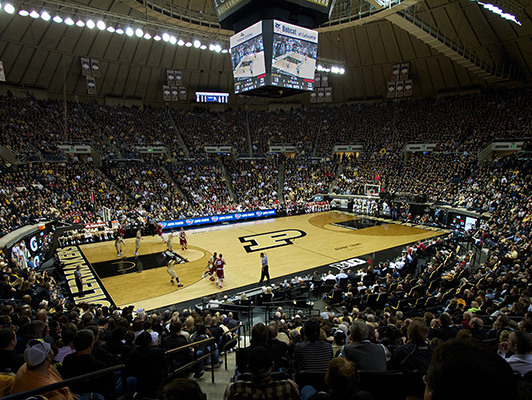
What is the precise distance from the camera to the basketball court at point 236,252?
15148 mm

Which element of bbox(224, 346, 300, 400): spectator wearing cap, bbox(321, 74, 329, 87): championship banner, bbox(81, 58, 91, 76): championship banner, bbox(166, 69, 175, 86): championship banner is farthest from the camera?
bbox(321, 74, 329, 87): championship banner

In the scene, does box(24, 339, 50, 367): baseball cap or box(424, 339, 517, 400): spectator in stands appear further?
box(24, 339, 50, 367): baseball cap

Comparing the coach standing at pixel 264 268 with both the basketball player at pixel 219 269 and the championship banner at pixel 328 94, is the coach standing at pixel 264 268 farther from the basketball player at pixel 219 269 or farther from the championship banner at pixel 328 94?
the championship banner at pixel 328 94

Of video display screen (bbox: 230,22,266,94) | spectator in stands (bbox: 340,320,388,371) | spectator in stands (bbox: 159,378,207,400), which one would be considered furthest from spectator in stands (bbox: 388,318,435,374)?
video display screen (bbox: 230,22,266,94)

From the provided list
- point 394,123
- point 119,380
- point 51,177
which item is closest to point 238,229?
point 51,177

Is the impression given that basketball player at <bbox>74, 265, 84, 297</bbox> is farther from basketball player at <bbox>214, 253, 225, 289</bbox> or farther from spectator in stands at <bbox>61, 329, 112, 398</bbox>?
spectator in stands at <bbox>61, 329, 112, 398</bbox>

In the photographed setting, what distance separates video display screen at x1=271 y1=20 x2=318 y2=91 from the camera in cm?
1175

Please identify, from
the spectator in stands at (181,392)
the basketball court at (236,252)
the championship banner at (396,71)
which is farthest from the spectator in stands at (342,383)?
the championship banner at (396,71)

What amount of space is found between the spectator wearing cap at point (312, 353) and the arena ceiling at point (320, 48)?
1959cm

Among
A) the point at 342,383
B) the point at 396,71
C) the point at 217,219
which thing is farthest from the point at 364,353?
the point at 396,71

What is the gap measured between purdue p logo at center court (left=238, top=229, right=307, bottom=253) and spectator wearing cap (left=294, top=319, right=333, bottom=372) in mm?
16584

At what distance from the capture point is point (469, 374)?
1349 mm

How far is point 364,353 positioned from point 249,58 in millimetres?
12065

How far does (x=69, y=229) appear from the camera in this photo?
21391 millimetres
